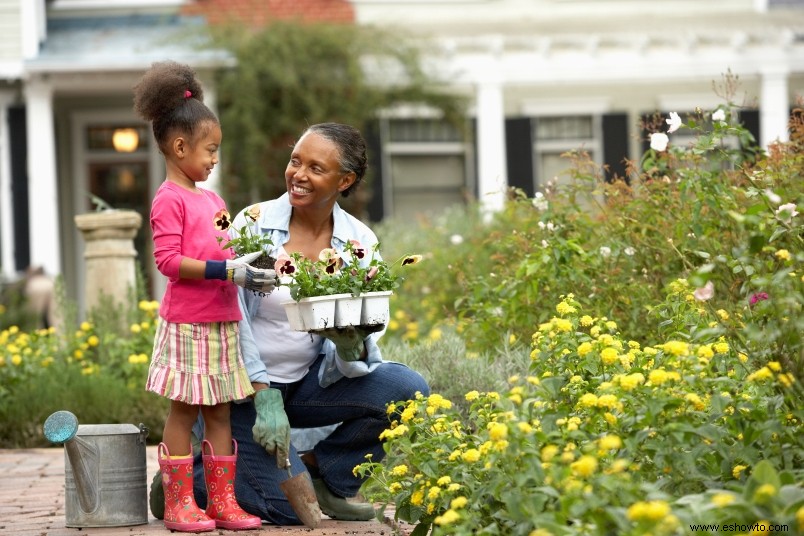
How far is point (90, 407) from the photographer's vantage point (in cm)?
710

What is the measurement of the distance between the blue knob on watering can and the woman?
1.66 feet

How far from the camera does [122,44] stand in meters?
15.5

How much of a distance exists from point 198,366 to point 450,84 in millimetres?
11656

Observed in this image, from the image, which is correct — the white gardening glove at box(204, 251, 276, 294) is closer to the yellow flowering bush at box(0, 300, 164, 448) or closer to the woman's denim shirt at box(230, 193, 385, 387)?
the woman's denim shirt at box(230, 193, 385, 387)

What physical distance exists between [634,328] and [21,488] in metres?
2.67

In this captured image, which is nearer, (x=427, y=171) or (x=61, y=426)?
(x=61, y=426)

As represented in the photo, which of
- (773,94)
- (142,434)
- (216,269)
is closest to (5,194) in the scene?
(773,94)

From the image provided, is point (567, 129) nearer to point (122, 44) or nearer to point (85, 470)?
point (122, 44)

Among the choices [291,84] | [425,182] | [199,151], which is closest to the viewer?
[199,151]

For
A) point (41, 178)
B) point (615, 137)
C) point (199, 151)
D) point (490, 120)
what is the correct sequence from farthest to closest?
point (615, 137)
point (490, 120)
point (41, 178)
point (199, 151)

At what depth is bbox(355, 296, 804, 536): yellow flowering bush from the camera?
2703mm

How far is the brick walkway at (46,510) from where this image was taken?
424 cm

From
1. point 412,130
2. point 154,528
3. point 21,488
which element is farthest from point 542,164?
point 154,528

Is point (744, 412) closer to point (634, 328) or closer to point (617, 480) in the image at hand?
point (617, 480)
